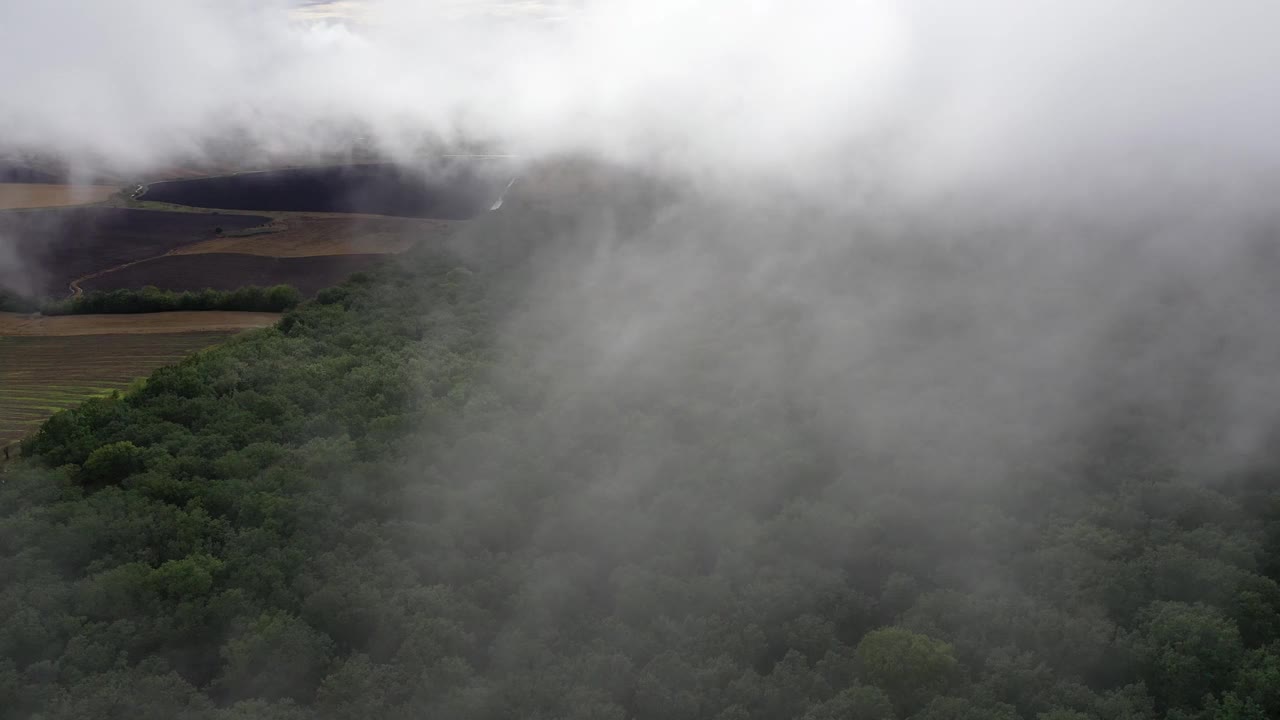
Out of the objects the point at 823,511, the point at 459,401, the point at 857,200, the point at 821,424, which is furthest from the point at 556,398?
the point at 857,200

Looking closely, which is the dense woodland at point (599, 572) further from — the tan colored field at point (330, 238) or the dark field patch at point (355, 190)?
the dark field patch at point (355, 190)

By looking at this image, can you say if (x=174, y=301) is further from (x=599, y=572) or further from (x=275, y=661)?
(x=599, y=572)

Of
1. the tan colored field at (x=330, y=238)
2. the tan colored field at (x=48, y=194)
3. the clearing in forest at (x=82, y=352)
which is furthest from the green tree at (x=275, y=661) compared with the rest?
the tan colored field at (x=48, y=194)

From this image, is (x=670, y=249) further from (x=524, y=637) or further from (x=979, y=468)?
(x=524, y=637)

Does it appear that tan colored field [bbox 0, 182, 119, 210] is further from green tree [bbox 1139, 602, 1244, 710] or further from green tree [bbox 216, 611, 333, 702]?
green tree [bbox 1139, 602, 1244, 710]

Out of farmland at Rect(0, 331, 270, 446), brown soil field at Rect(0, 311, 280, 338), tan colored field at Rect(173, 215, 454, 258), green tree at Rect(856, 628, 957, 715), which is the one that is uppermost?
tan colored field at Rect(173, 215, 454, 258)

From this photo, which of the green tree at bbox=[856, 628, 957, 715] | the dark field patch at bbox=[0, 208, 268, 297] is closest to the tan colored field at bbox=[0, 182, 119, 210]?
the dark field patch at bbox=[0, 208, 268, 297]
